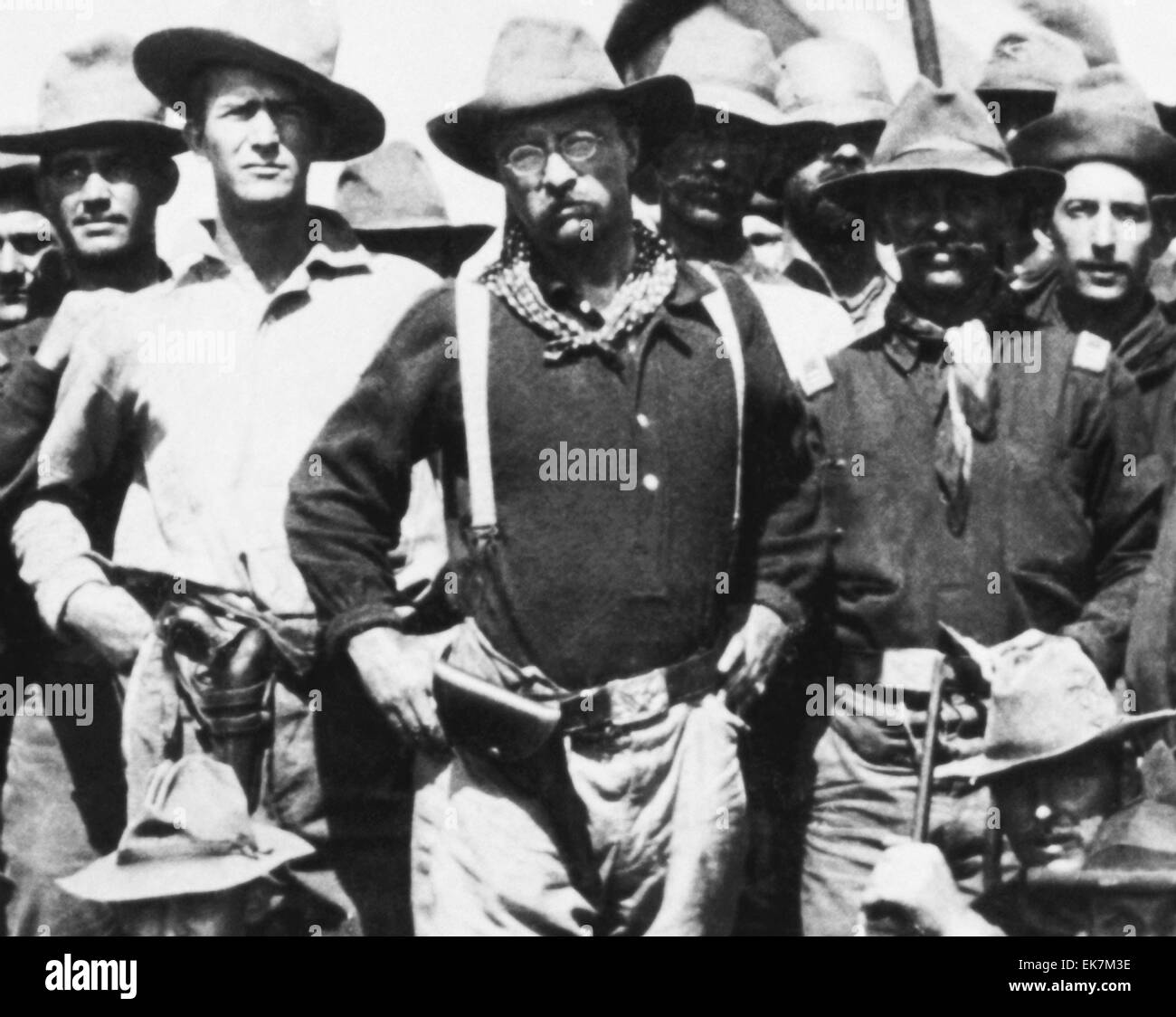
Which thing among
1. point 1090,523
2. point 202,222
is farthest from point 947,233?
point 202,222

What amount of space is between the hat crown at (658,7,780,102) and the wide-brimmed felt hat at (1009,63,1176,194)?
0.86 m

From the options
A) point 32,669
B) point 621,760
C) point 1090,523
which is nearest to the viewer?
point 621,760

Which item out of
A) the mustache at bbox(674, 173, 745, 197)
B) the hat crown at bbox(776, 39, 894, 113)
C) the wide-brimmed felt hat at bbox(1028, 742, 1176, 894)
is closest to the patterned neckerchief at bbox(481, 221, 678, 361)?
the mustache at bbox(674, 173, 745, 197)

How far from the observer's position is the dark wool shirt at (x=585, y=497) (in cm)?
970

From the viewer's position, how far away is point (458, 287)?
990cm

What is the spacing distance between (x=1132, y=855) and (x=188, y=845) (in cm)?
254

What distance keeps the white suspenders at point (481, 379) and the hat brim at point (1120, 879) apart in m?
1.39

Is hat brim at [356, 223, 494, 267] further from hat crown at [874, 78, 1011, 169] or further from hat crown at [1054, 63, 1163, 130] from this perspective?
hat crown at [874, 78, 1011, 169]

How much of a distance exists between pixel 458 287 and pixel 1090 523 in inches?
76.1

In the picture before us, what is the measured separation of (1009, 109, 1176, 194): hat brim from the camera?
11.3 metres

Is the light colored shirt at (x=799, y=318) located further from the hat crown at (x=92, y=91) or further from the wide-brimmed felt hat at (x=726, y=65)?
the hat crown at (x=92, y=91)

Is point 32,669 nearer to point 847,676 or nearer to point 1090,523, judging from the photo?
point 847,676

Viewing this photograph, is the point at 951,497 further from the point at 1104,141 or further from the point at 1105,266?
the point at 1104,141

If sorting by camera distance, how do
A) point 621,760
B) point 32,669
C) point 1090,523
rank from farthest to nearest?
point 32,669 → point 1090,523 → point 621,760
